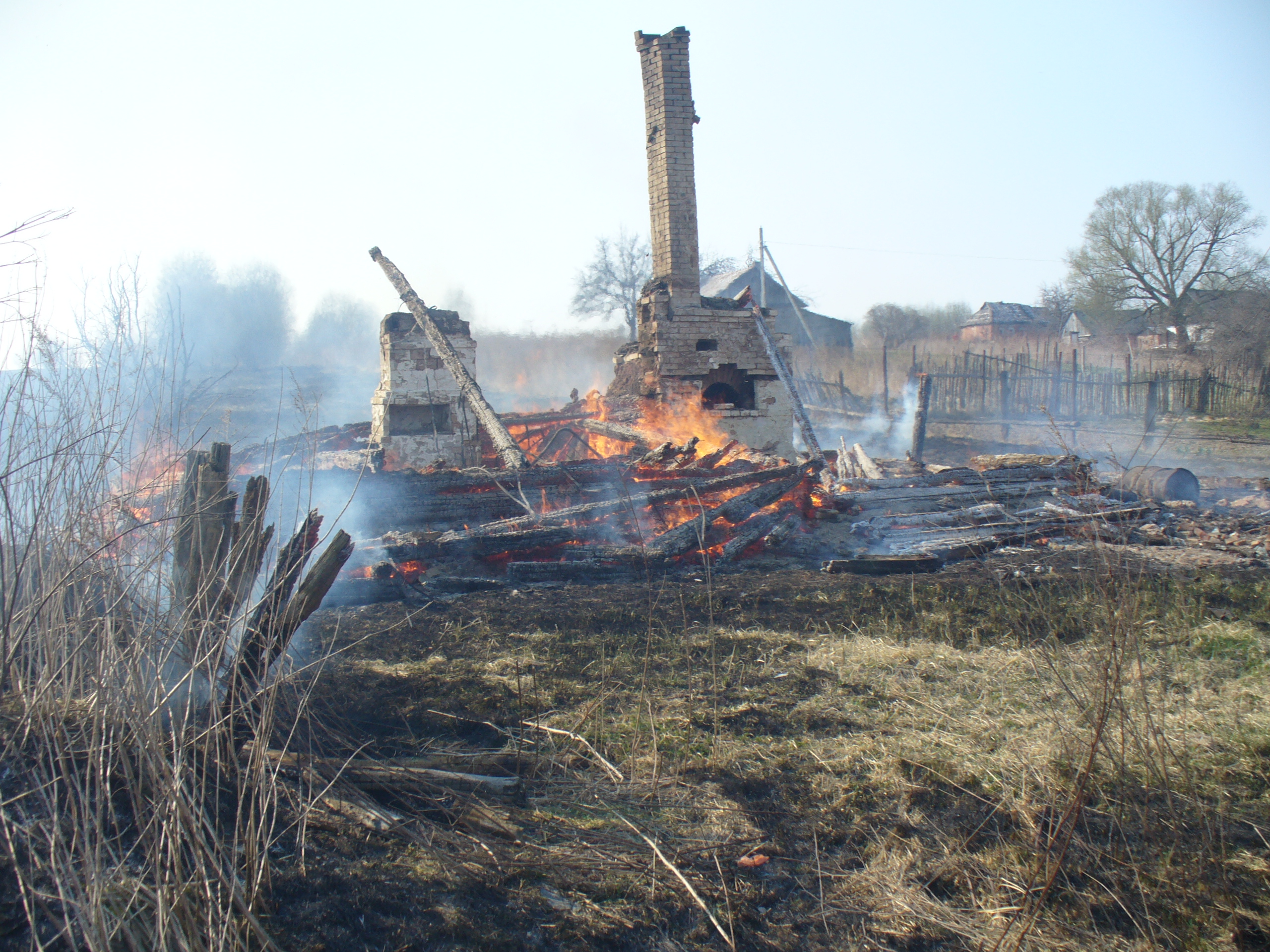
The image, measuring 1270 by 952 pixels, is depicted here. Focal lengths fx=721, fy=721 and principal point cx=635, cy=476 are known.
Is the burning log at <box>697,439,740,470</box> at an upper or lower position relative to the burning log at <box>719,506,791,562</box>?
upper

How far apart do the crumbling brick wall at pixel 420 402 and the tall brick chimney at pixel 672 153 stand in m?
3.81

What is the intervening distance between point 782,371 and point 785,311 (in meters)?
28.0

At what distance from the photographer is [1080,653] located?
15.7 ft

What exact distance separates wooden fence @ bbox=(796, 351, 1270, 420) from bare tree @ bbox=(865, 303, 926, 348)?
3037 centimetres

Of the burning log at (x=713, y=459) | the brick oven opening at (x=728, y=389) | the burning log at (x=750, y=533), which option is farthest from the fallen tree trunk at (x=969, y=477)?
the brick oven opening at (x=728, y=389)

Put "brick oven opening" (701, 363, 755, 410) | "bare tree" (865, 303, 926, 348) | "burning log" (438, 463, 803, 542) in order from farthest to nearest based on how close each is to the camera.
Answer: "bare tree" (865, 303, 926, 348) < "brick oven opening" (701, 363, 755, 410) < "burning log" (438, 463, 803, 542)

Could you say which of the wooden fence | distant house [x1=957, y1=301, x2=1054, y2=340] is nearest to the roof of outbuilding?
distant house [x1=957, y1=301, x2=1054, y2=340]

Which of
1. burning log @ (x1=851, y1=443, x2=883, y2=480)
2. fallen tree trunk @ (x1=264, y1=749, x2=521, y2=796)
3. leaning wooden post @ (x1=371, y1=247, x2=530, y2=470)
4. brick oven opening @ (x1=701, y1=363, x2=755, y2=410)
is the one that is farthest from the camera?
burning log @ (x1=851, y1=443, x2=883, y2=480)

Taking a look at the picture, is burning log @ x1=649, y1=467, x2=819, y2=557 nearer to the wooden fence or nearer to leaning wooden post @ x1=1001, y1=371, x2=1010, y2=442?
the wooden fence

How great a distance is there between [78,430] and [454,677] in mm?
2475

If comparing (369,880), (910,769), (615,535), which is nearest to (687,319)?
(615,535)

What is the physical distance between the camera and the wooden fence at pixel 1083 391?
19.9m

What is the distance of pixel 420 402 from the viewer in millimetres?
12414

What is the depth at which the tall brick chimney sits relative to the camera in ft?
40.8
